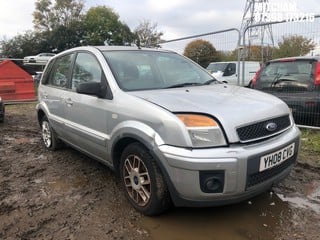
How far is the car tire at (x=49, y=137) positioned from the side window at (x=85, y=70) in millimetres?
1340

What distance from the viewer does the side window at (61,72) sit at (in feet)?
16.8

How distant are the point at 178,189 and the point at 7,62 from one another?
37.8 feet

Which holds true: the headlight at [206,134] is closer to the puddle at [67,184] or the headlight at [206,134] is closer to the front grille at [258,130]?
the front grille at [258,130]

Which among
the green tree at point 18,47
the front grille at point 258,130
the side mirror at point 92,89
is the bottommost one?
the front grille at point 258,130

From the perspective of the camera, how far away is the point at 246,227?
3.33 meters

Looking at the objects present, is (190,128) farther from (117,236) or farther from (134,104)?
(117,236)

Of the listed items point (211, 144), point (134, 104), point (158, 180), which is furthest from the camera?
point (134, 104)

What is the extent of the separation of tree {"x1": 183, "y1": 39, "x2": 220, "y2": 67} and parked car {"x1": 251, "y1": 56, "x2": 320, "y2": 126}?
14.8ft

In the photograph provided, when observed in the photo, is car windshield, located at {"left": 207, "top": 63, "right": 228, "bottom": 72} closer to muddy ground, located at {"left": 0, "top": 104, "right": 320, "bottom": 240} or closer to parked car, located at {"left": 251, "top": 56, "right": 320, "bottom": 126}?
parked car, located at {"left": 251, "top": 56, "right": 320, "bottom": 126}

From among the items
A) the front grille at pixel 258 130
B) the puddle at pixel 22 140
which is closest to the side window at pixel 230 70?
the puddle at pixel 22 140

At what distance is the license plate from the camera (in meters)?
3.15

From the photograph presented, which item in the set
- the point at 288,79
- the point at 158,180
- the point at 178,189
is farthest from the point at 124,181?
the point at 288,79

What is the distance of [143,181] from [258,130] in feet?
3.92

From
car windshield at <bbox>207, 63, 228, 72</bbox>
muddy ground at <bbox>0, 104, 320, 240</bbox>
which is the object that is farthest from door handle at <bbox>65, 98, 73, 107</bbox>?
car windshield at <bbox>207, 63, 228, 72</bbox>
